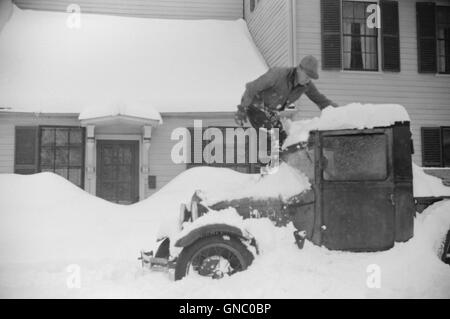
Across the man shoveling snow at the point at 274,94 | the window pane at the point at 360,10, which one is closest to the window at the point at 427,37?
the window pane at the point at 360,10

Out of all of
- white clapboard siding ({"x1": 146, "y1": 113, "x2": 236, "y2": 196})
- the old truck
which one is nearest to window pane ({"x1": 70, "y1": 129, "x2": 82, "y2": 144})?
white clapboard siding ({"x1": 146, "y1": 113, "x2": 236, "y2": 196})

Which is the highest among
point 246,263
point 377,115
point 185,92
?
point 185,92

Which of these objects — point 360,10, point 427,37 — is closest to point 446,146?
point 427,37

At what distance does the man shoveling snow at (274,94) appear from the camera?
205 inches

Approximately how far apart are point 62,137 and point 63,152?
398 mm

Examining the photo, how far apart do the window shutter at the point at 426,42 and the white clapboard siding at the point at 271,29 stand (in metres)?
3.62

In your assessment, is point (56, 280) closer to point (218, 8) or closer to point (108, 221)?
point (108, 221)

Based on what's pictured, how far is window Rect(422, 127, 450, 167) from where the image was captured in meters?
11.4

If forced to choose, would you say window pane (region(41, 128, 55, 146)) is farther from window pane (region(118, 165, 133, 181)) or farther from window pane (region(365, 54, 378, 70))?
window pane (region(365, 54, 378, 70))

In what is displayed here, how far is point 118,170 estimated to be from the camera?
Result: 38.3ft

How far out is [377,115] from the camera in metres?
4.20

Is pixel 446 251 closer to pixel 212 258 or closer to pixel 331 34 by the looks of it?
pixel 212 258
